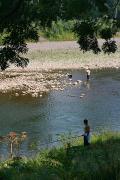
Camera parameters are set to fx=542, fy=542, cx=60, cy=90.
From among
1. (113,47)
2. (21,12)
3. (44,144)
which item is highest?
(21,12)

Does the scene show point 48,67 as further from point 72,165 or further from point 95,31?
point 95,31

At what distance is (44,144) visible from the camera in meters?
27.5

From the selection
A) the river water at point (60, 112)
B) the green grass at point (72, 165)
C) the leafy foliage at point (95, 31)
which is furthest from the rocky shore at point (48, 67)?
the leafy foliage at point (95, 31)

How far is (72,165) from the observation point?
18656 millimetres

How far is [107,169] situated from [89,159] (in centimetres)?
201

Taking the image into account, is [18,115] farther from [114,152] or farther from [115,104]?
[114,152]

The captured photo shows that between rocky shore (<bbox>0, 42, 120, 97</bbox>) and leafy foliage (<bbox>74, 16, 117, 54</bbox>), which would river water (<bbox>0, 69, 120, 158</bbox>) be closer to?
rocky shore (<bbox>0, 42, 120, 97</bbox>)

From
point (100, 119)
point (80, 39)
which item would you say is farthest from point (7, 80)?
point (80, 39)

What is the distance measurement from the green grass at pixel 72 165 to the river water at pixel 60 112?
457 centimetres

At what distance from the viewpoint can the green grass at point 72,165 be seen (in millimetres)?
16938

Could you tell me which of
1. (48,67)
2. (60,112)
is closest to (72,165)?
(60,112)

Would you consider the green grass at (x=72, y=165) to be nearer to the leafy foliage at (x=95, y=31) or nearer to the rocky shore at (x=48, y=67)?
the leafy foliage at (x=95, y=31)

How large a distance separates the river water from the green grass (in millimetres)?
4573

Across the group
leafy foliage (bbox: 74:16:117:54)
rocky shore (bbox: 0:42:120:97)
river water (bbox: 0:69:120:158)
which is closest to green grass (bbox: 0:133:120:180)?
leafy foliage (bbox: 74:16:117:54)
